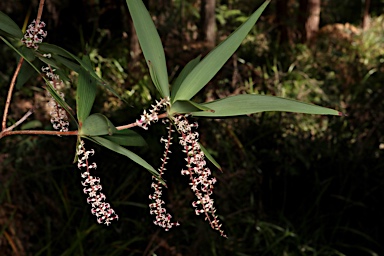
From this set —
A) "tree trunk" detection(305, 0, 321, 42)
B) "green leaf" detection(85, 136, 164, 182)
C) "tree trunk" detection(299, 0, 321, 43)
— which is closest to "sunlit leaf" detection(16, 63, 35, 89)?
"green leaf" detection(85, 136, 164, 182)

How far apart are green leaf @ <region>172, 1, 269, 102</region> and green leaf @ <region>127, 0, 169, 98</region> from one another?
0.02m

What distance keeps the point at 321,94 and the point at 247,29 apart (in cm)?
434

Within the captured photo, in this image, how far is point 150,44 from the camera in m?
0.69

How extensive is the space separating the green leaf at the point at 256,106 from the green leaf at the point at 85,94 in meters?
0.13

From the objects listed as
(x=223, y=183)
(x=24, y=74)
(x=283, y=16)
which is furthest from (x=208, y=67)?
(x=283, y=16)

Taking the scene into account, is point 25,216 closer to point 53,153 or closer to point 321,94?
point 53,153

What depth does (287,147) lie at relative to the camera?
12.3ft

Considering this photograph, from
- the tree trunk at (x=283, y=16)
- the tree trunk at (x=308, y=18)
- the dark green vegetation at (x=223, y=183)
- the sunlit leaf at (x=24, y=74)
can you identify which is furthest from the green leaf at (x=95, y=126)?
the tree trunk at (x=308, y=18)

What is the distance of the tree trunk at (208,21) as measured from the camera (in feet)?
16.0

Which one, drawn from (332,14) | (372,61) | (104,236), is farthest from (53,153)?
(332,14)

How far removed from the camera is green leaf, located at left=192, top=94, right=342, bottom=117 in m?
0.60

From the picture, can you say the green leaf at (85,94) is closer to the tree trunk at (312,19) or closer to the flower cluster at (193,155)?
the flower cluster at (193,155)

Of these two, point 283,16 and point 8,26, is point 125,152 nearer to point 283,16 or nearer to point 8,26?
point 8,26

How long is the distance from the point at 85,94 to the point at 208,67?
157mm
